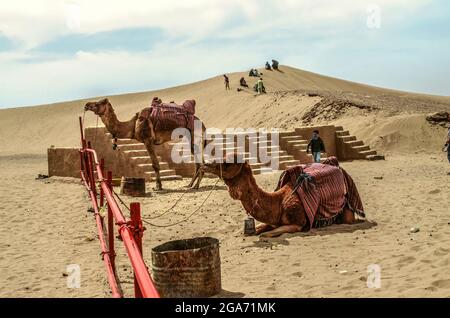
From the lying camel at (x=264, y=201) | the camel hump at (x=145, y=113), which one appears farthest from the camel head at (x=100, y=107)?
the lying camel at (x=264, y=201)

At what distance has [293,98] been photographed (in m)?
32.7

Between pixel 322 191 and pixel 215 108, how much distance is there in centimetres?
3397

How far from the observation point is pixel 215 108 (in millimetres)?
42188

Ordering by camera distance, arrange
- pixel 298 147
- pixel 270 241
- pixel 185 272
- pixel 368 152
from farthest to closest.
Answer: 1. pixel 368 152
2. pixel 298 147
3. pixel 270 241
4. pixel 185 272

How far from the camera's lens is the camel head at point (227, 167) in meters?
8.05

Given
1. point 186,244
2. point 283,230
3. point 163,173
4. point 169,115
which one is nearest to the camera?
point 186,244

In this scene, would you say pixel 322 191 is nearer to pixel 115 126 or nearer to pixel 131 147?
pixel 115 126

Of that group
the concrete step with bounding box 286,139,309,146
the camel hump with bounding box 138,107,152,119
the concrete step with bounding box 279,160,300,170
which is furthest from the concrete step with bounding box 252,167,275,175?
the camel hump with bounding box 138,107,152,119

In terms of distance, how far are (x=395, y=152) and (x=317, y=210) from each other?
1463 cm

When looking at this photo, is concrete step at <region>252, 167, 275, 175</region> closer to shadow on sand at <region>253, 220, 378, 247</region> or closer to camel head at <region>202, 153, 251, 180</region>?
shadow on sand at <region>253, 220, 378, 247</region>

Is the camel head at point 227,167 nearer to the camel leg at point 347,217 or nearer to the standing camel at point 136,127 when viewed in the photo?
the camel leg at point 347,217

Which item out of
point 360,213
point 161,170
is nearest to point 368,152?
point 161,170

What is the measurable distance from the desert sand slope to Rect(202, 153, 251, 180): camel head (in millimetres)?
19465

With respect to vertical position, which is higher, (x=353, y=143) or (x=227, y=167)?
(x=227, y=167)
